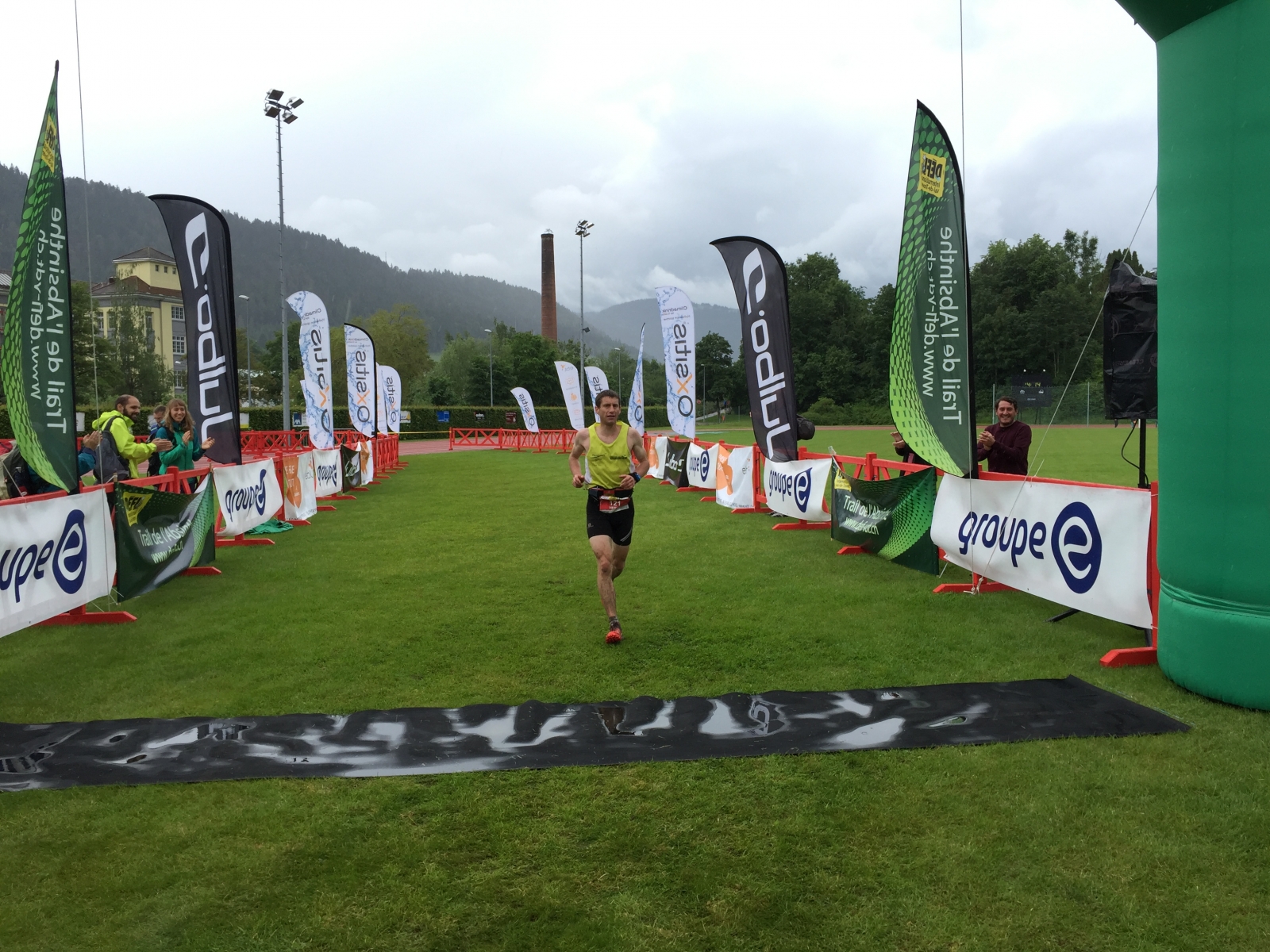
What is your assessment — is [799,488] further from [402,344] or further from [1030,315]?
[402,344]

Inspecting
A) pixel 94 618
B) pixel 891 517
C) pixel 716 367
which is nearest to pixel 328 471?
pixel 94 618

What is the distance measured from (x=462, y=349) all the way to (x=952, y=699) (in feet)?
357

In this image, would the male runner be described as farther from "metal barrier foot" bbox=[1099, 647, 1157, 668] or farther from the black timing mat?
"metal barrier foot" bbox=[1099, 647, 1157, 668]

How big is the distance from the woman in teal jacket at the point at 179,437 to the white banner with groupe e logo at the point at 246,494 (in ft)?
1.28

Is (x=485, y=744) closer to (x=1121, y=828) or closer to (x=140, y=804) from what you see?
(x=140, y=804)

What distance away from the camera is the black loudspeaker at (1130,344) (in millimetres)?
7590

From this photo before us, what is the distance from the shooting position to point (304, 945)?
2.70m

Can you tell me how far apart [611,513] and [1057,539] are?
11.1 feet

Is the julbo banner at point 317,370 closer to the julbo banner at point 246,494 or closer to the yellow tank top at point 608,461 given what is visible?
the julbo banner at point 246,494

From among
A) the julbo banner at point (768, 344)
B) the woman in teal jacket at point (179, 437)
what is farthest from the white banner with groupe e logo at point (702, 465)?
the woman in teal jacket at point (179, 437)

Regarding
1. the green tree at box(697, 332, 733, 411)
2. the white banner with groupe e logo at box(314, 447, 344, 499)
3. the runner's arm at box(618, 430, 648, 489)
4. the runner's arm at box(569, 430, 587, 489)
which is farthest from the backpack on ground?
the green tree at box(697, 332, 733, 411)

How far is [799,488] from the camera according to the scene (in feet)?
39.1

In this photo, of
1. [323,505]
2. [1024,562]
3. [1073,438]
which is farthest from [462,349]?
[1024,562]

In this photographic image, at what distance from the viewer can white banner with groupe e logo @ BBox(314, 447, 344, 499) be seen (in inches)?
643
